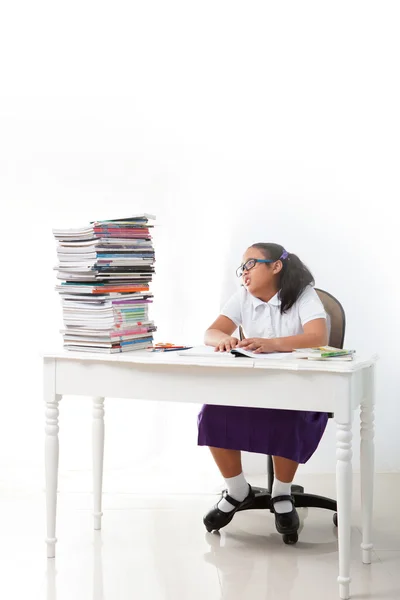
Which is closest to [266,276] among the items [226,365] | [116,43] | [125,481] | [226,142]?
[226,365]

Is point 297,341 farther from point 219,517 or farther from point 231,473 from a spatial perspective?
point 219,517

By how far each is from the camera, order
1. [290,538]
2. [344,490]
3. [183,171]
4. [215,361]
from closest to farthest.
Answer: [344,490] < [215,361] < [290,538] < [183,171]

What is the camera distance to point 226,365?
2.36 meters

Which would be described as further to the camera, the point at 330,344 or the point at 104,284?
the point at 330,344

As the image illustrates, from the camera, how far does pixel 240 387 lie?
2398 mm

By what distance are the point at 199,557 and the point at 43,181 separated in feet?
6.62

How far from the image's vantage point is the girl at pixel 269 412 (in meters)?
2.80

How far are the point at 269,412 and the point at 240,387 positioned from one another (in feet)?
1.49

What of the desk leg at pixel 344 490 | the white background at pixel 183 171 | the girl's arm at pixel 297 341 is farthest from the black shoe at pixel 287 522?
the white background at pixel 183 171

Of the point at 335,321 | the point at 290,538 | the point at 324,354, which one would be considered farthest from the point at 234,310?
the point at 290,538

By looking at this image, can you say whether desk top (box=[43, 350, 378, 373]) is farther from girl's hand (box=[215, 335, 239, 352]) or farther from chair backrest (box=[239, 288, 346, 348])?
chair backrest (box=[239, 288, 346, 348])

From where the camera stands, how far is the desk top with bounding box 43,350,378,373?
2.28 m

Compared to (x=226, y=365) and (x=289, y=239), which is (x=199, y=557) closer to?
(x=226, y=365)

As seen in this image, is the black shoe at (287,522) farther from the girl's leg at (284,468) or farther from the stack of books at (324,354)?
the stack of books at (324,354)
